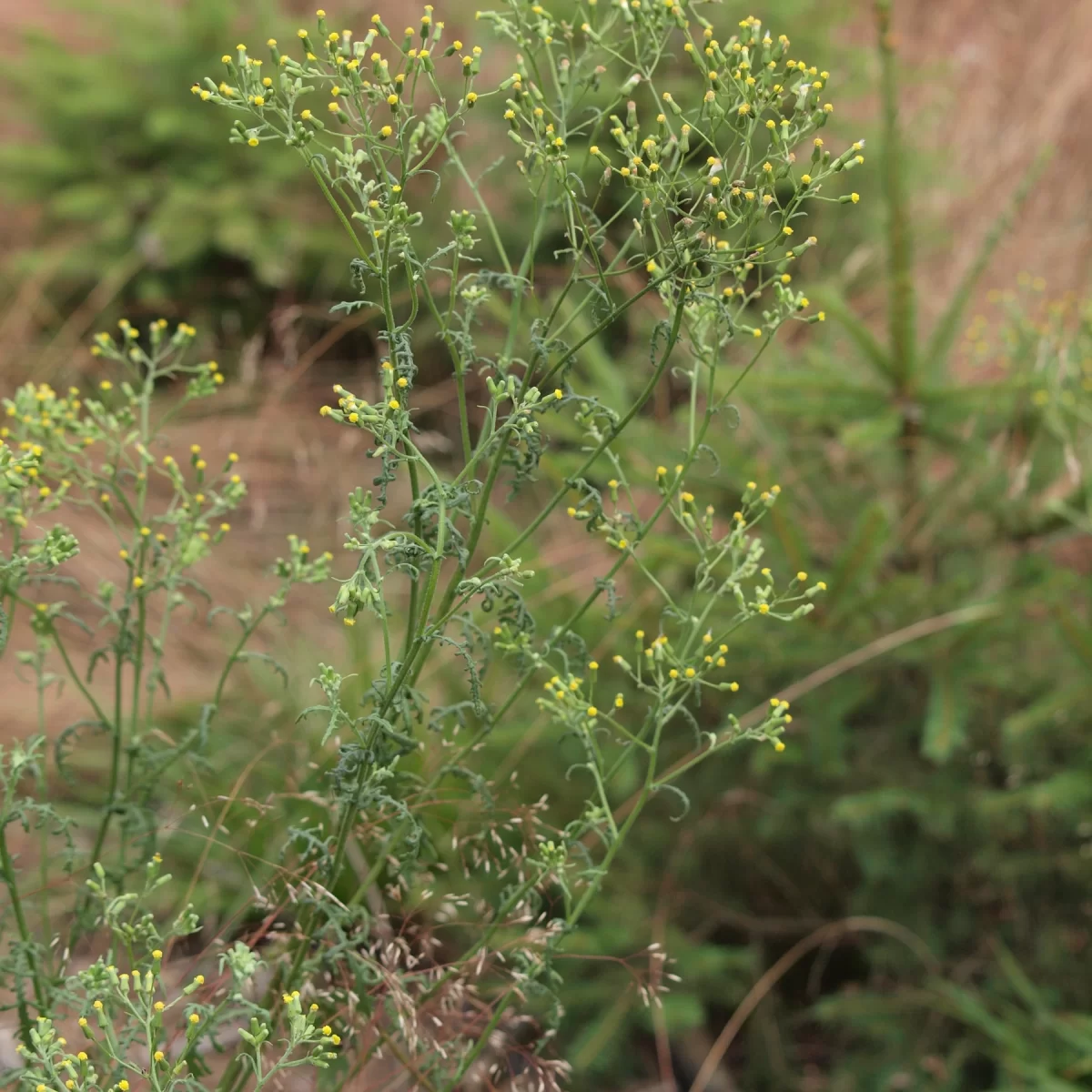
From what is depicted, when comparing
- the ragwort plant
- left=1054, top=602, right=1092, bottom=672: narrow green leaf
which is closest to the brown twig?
left=1054, top=602, right=1092, bottom=672: narrow green leaf

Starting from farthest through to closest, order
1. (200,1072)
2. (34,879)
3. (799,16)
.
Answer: (799,16)
(34,879)
(200,1072)

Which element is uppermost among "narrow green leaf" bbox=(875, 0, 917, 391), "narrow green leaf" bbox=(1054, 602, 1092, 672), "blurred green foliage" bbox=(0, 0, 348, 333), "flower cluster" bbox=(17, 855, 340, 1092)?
"blurred green foliage" bbox=(0, 0, 348, 333)

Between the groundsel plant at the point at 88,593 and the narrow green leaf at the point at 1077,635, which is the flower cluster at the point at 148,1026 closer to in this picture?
the groundsel plant at the point at 88,593

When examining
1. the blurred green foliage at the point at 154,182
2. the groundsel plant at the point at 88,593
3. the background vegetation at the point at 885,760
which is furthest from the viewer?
the blurred green foliage at the point at 154,182

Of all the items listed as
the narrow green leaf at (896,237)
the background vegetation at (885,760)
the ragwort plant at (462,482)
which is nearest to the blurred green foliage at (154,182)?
the background vegetation at (885,760)

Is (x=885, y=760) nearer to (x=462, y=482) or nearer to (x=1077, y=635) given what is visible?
(x=1077, y=635)

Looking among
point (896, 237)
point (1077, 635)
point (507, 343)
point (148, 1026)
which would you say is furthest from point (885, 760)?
point (148, 1026)

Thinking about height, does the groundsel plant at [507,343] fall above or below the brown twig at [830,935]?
above

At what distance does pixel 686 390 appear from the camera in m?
3.78

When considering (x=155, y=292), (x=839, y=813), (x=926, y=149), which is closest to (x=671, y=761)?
(x=839, y=813)

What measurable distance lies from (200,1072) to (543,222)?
31.8 inches

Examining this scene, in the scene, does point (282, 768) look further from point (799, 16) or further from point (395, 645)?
point (799, 16)

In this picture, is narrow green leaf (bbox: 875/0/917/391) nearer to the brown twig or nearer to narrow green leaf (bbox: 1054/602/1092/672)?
narrow green leaf (bbox: 1054/602/1092/672)

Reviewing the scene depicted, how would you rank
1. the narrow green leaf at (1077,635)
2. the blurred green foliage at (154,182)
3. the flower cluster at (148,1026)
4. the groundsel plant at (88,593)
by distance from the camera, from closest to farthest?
the flower cluster at (148,1026) < the groundsel plant at (88,593) < the narrow green leaf at (1077,635) < the blurred green foliage at (154,182)
